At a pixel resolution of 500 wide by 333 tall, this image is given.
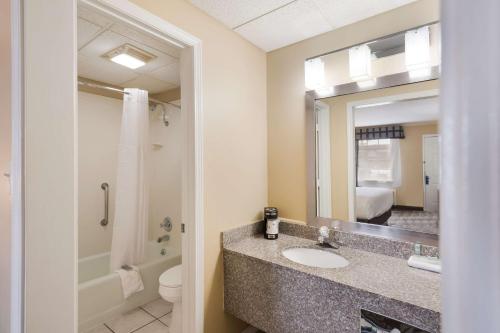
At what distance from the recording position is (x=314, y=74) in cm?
180

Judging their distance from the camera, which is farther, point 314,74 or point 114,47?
point 114,47

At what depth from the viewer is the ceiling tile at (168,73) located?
2328mm

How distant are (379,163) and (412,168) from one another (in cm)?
19

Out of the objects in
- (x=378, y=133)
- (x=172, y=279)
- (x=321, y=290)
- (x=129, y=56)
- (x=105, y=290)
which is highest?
(x=129, y=56)

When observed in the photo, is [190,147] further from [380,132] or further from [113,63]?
[113,63]

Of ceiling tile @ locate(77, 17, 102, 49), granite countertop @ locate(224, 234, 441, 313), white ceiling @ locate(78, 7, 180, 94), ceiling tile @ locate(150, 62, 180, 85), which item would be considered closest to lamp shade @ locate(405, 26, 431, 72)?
granite countertop @ locate(224, 234, 441, 313)

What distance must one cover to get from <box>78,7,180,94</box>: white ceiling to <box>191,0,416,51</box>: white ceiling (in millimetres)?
426

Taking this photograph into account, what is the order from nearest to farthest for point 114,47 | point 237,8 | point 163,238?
1. point 237,8
2. point 114,47
3. point 163,238

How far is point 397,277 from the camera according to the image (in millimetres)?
1213

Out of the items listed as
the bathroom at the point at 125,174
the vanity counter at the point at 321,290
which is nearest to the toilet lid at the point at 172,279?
the bathroom at the point at 125,174

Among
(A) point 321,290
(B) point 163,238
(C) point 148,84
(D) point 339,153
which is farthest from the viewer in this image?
(B) point 163,238

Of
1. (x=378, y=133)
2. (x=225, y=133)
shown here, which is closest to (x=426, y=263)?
(x=378, y=133)

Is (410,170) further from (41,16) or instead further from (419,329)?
(41,16)

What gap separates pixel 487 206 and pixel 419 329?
115 cm
